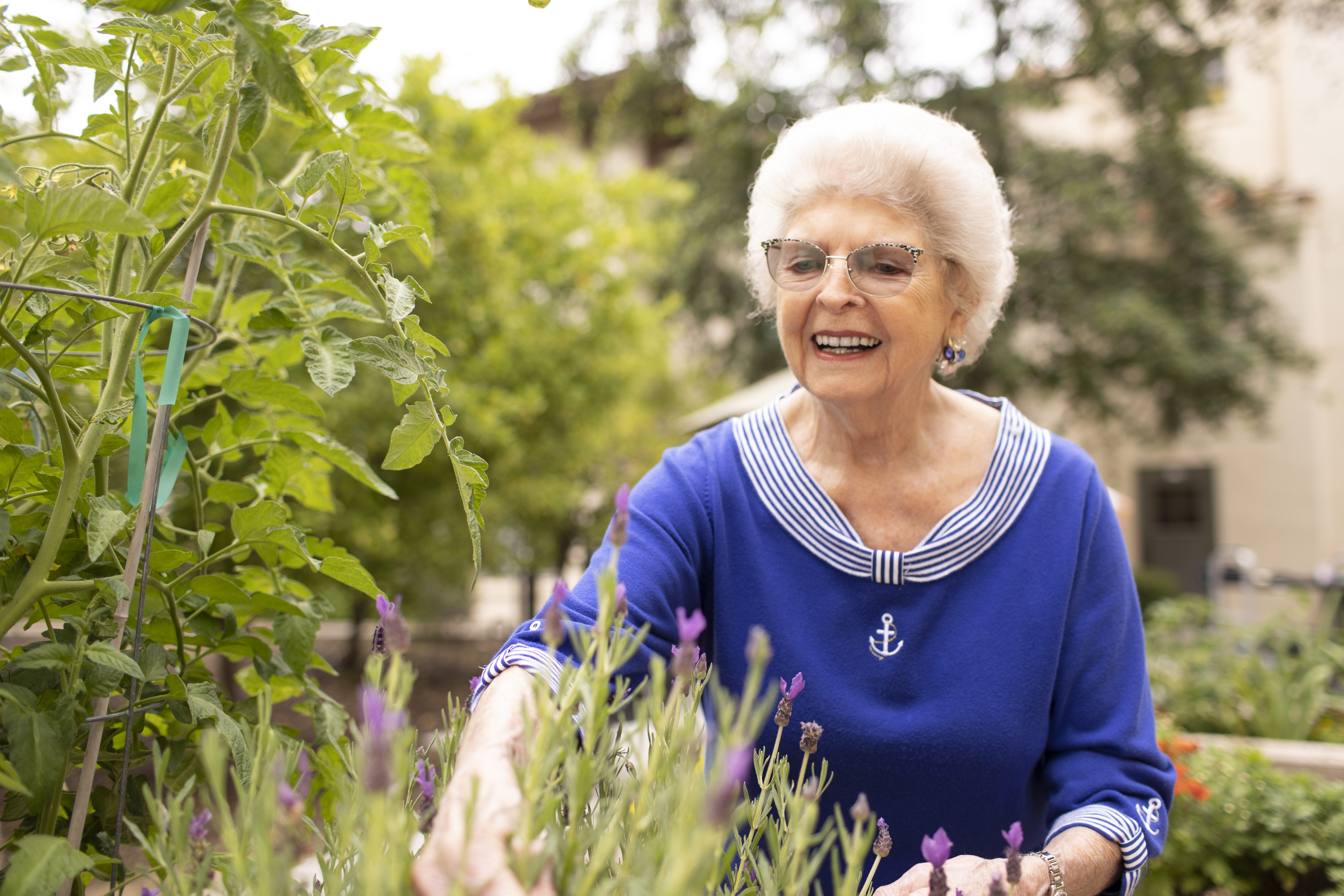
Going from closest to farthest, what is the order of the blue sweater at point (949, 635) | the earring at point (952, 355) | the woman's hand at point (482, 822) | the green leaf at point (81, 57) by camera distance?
the woman's hand at point (482, 822) < the green leaf at point (81, 57) < the blue sweater at point (949, 635) < the earring at point (952, 355)

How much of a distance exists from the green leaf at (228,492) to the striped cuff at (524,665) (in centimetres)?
44

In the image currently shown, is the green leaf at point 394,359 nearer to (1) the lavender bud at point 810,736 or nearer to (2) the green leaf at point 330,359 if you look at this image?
(2) the green leaf at point 330,359

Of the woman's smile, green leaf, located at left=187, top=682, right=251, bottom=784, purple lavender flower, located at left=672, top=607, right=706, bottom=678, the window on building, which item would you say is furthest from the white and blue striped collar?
the window on building

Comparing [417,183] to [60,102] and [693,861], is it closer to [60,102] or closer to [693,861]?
[60,102]

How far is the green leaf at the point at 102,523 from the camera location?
918 mm

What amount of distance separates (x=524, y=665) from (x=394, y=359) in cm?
38

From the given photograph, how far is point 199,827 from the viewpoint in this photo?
744 mm

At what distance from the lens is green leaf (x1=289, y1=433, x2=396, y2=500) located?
1.21m

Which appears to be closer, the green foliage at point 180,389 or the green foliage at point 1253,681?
the green foliage at point 180,389

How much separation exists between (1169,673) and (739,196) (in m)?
9.01

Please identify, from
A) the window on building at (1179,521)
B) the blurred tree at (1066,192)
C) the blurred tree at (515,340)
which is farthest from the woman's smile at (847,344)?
the window on building at (1179,521)

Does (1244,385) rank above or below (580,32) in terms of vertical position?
below

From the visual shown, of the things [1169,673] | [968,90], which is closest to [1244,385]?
[968,90]

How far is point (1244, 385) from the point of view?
12.0 m
